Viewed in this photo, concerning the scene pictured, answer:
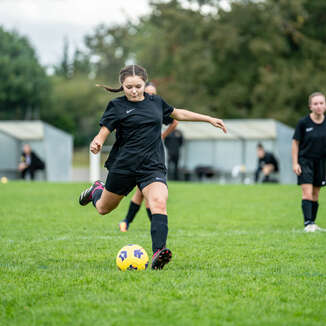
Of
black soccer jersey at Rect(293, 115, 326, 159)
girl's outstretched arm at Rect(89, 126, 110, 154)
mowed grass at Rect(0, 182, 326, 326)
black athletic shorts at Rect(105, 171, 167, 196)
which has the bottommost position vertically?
mowed grass at Rect(0, 182, 326, 326)

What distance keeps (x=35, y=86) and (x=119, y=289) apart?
4896 cm

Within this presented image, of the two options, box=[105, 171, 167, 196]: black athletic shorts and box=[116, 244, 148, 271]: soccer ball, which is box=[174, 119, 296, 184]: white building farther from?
box=[116, 244, 148, 271]: soccer ball

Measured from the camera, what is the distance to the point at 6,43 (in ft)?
168

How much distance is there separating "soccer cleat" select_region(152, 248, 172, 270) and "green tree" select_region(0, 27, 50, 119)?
4554cm

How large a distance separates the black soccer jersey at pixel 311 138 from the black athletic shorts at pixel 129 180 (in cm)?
338

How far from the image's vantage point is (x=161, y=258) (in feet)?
16.2

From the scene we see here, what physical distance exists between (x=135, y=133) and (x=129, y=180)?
1.51 ft

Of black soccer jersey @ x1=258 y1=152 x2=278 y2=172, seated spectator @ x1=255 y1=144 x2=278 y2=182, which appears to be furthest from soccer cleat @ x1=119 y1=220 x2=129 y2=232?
black soccer jersey @ x1=258 y1=152 x2=278 y2=172

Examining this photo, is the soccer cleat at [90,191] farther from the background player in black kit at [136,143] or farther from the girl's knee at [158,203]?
the girl's knee at [158,203]

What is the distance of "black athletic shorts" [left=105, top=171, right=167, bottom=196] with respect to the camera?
17.7ft

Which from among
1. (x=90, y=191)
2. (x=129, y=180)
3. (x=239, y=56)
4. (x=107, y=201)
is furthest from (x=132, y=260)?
(x=239, y=56)

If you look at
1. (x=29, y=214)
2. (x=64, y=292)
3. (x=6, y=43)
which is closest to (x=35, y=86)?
(x=6, y=43)

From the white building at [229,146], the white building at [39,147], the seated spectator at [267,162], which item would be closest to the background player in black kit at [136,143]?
the seated spectator at [267,162]

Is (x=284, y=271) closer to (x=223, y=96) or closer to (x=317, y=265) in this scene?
(x=317, y=265)
